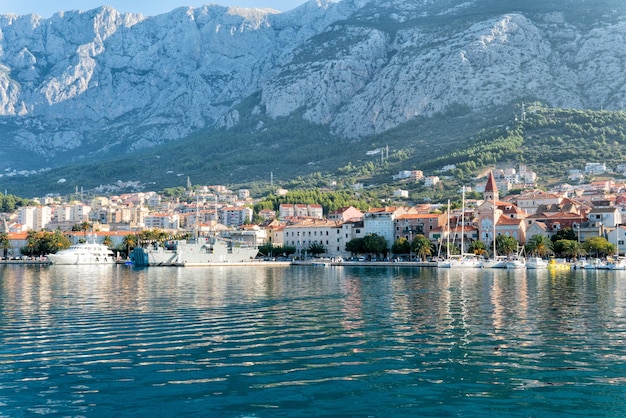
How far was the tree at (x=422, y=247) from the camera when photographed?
4110 inches

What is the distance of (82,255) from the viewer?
10919 centimetres

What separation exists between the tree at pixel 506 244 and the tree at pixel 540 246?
2223 mm

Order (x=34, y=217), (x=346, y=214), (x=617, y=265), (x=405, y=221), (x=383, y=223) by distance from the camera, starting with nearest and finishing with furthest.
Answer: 1. (x=617, y=265)
2. (x=405, y=221)
3. (x=383, y=223)
4. (x=346, y=214)
5. (x=34, y=217)

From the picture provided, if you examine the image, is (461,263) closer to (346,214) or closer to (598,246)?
(598,246)

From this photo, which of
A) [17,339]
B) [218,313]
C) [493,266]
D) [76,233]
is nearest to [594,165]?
[493,266]

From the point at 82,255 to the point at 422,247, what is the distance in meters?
54.4

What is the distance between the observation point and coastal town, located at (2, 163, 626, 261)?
107625mm

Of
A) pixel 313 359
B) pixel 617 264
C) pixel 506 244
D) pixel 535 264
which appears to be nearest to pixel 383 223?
pixel 506 244

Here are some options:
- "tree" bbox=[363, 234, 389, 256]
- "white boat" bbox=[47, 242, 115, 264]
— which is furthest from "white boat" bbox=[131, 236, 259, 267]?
"tree" bbox=[363, 234, 389, 256]

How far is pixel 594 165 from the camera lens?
156875 mm

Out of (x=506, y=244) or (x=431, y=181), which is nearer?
(x=506, y=244)

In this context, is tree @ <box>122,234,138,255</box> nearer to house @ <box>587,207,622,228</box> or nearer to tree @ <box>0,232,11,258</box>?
tree @ <box>0,232,11,258</box>

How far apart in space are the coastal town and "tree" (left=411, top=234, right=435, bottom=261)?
1981mm

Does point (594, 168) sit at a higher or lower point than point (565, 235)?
higher
